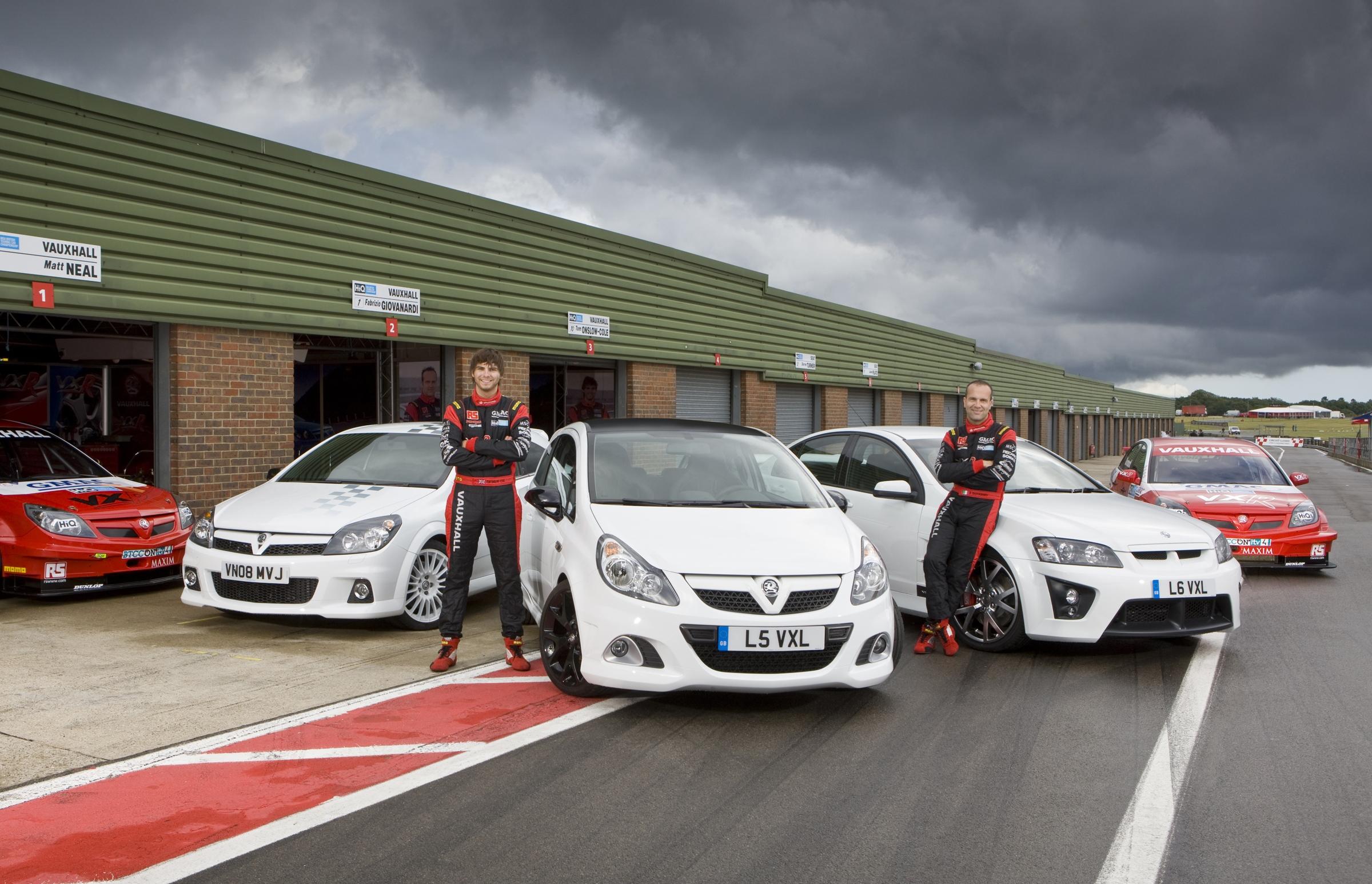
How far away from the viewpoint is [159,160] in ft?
33.3

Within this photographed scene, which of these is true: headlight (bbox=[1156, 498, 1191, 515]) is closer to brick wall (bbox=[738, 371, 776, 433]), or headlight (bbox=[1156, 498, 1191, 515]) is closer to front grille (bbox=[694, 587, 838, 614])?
front grille (bbox=[694, 587, 838, 614])

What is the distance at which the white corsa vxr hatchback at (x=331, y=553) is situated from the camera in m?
6.57

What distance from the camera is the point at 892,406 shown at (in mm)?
28062

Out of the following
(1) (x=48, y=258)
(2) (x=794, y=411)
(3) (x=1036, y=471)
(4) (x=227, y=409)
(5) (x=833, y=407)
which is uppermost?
(1) (x=48, y=258)

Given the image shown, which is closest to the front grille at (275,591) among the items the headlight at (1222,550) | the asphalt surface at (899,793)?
the asphalt surface at (899,793)

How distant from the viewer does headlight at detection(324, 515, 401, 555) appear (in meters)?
6.66

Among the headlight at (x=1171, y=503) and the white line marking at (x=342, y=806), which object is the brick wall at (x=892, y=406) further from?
the white line marking at (x=342, y=806)

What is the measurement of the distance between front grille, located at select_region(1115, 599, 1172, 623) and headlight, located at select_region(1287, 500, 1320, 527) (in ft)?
15.5

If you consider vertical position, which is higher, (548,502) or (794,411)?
(794,411)

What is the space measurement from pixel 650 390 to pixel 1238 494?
9.77m

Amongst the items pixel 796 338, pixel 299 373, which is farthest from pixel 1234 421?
pixel 299 373

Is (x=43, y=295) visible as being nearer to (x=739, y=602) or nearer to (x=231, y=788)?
(x=231, y=788)

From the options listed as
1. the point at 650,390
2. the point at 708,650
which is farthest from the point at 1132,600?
the point at 650,390

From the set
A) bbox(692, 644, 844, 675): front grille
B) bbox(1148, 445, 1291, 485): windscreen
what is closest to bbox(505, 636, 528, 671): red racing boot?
bbox(692, 644, 844, 675): front grille
